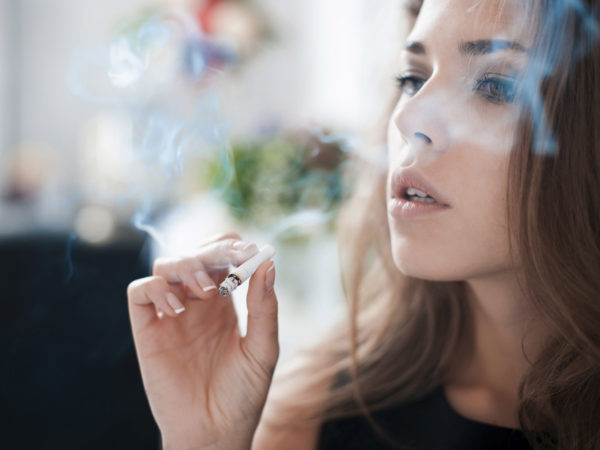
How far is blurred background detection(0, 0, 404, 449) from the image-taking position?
0.96 m

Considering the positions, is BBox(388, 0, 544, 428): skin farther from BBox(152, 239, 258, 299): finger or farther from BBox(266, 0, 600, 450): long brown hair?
BBox(152, 239, 258, 299): finger

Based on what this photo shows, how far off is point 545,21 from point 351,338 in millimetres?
530

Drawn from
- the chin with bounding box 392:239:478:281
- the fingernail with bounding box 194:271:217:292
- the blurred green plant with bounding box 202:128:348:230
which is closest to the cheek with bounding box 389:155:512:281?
the chin with bounding box 392:239:478:281

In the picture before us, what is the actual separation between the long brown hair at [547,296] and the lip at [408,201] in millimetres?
84

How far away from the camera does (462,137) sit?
0.62 meters

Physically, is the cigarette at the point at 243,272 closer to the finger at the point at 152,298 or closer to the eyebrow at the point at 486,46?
the finger at the point at 152,298

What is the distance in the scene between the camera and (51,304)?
995mm

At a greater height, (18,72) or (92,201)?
(18,72)

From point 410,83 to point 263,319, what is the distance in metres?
0.40

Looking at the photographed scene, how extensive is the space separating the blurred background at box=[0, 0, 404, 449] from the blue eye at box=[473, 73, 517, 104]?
0.25 m

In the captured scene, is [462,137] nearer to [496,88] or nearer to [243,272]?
[496,88]

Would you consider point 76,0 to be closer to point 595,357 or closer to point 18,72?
point 18,72

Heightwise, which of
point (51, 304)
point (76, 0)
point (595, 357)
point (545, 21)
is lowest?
point (51, 304)

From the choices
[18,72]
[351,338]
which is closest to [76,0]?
[18,72]
